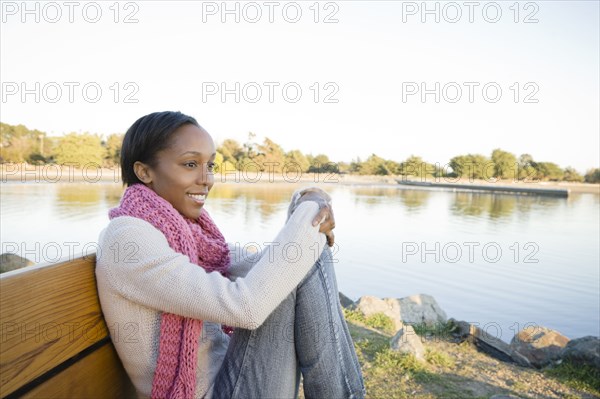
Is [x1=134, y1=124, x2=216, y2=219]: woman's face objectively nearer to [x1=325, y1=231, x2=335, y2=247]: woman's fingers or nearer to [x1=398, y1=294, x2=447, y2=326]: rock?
[x1=325, y1=231, x2=335, y2=247]: woman's fingers

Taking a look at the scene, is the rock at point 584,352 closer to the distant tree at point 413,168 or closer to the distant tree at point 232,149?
the distant tree at point 232,149

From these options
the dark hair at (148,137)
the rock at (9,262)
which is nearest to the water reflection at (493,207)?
the rock at (9,262)

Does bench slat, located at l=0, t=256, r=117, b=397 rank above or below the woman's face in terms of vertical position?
below

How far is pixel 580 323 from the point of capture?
15.4 feet

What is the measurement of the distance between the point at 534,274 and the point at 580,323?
6.55 ft

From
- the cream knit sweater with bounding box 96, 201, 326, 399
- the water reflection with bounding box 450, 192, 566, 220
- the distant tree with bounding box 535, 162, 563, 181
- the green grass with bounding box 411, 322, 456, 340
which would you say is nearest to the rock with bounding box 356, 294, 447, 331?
the green grass with bounding box 411, 322, 456, 340

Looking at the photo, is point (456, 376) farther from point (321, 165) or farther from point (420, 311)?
point (321, 165)

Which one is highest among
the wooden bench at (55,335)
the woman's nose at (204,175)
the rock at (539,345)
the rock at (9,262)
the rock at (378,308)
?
the woman's nose at (204,175)

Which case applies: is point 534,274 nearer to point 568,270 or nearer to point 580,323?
point 568,270

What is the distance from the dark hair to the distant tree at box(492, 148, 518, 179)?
49.7m

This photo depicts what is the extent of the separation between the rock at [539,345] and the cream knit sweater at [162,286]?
10.2 ft

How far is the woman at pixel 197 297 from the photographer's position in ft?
3.47

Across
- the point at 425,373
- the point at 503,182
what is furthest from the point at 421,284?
the point at 503,182

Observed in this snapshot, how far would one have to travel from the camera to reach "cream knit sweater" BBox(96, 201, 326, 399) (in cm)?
105
